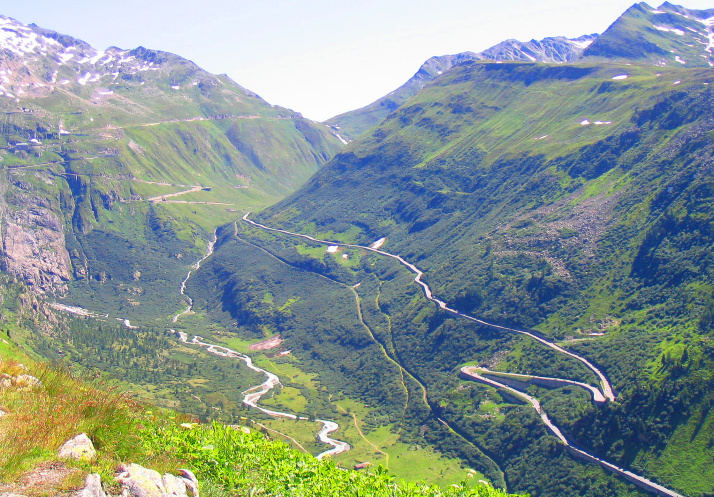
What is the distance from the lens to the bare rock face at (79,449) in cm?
2042

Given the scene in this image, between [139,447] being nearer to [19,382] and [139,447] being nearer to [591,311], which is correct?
[19,382]

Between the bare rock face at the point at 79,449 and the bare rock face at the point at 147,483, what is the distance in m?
1.26

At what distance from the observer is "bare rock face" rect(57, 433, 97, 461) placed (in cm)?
2042

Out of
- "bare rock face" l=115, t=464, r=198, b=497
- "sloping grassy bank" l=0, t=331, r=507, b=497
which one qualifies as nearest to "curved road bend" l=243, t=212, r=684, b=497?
"sloping grassy bank" l=0, t=331, r=507, b=497

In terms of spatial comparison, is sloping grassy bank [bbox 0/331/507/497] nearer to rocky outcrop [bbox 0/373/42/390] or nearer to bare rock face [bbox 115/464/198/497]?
rocky outcrop [bbox 0/373/42/390]

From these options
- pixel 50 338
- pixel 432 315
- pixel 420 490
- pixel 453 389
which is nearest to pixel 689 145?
pixel 432 315

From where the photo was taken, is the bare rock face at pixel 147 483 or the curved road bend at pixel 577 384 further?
the curved road bend at pixel 577 384

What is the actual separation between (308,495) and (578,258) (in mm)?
124824

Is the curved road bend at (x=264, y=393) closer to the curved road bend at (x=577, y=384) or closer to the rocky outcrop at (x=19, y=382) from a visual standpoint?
the curved road bend at (x=577, y=384)

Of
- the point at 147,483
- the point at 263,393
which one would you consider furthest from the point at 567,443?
the point at 147,483

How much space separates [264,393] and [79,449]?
12731cm

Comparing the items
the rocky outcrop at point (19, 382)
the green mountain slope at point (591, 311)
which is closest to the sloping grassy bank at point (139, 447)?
the rocky outcrop at point (19, 382)

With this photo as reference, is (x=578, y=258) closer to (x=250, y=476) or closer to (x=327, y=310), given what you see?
(x=327, y=310)

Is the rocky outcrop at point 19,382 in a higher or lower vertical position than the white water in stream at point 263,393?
higher
